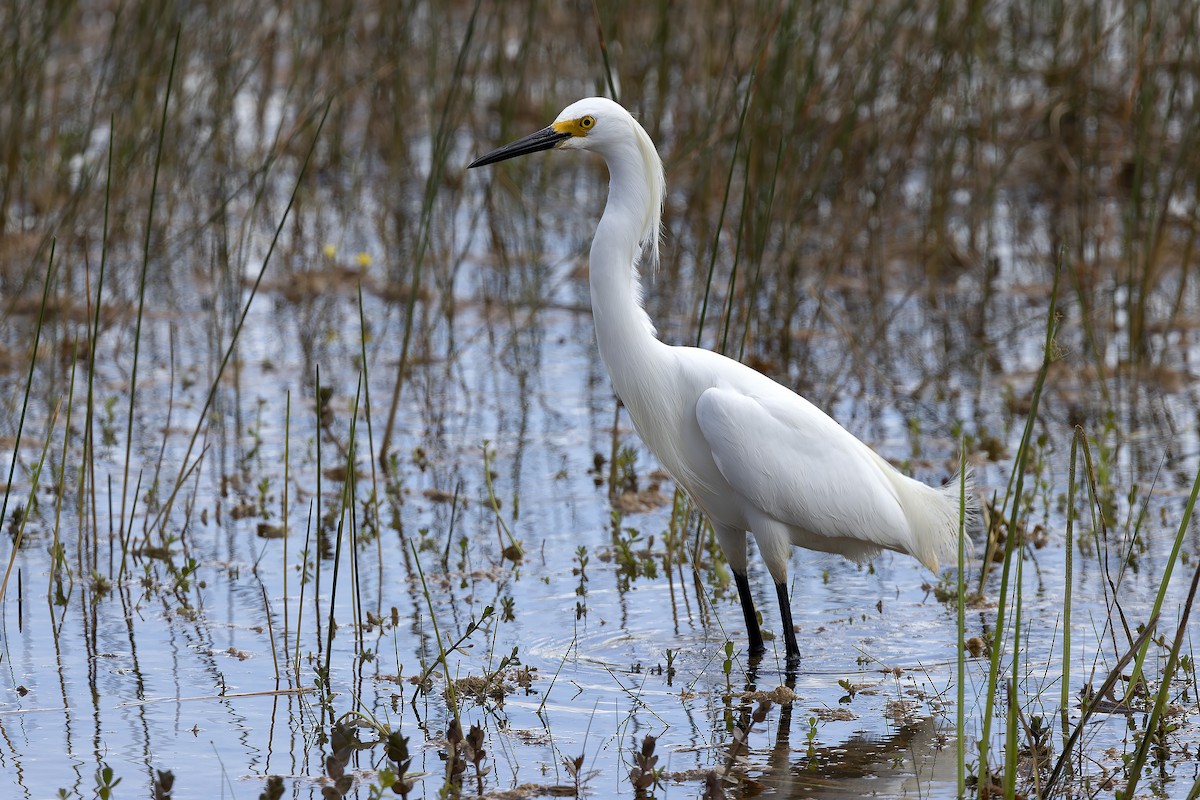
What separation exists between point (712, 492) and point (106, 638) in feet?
5.49

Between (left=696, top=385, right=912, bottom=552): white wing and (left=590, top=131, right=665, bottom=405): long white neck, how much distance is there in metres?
0.22

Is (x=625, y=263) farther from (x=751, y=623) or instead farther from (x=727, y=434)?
(x=751, y=623)

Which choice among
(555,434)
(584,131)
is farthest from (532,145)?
(555,434)

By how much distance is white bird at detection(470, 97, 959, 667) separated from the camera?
13.6 ft

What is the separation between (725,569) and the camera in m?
4.93

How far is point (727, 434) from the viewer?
4129 millimetres

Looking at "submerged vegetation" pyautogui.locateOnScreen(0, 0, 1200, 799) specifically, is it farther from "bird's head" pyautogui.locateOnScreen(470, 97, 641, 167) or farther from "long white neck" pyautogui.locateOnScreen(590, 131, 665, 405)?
"bird's head" pyautogui.locateOnScreen(470, 97, 641, 167)

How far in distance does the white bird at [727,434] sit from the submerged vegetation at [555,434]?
203 millimetres

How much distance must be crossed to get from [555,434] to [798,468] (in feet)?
7.66

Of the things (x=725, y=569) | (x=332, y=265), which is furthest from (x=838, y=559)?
(x=332, y=265)

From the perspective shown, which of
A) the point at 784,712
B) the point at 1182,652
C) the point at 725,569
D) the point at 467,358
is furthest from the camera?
the point at 467,358

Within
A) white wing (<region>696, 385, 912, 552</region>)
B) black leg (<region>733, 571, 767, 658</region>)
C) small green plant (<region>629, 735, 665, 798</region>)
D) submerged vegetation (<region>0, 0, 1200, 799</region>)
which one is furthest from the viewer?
black leg (<region>733, 571, 767, 658</region>)

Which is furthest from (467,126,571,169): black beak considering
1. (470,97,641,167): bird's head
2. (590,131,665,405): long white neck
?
(590,131,665,405): long white neck

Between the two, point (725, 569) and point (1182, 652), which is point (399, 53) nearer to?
point (725, 569)
